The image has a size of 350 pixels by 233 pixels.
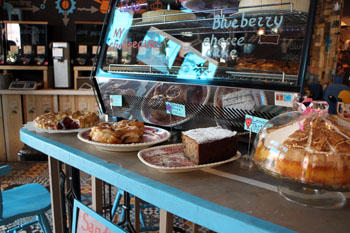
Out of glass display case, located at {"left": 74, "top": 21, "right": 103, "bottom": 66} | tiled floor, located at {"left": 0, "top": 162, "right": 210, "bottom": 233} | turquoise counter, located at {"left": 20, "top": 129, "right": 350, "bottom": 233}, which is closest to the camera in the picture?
turquoise counter, located at {"left": 20, "top": 129, "right": 350, "bottom": 233}

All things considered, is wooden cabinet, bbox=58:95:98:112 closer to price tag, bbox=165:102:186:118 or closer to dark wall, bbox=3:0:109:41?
dark wall, bbox=3:0:109:41

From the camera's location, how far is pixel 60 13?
4.89 m

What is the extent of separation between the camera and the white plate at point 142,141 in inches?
51.1

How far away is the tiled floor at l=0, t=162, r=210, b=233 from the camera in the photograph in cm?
270

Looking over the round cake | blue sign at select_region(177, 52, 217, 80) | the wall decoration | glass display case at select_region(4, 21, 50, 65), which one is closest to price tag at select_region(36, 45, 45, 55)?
glass display case at select_region(4, 21, 50, 65)

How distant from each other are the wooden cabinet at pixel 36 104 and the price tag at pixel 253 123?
365 cm

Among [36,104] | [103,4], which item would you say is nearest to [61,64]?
[36,104]

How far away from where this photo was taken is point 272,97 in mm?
1171

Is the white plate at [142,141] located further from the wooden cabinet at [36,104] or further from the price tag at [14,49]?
the price tag at [14,49]

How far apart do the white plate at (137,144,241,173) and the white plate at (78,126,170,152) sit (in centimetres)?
9

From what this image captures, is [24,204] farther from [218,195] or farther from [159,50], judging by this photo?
[218,195]

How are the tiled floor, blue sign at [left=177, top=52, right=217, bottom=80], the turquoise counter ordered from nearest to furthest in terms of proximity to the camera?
1. the turquoise counter
2. blue sign at [left=177, top=52, right=217, bottom=80]
3. the tiled floor

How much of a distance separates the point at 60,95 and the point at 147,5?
9.50ft

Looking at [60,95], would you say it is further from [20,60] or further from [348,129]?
[348,129]
